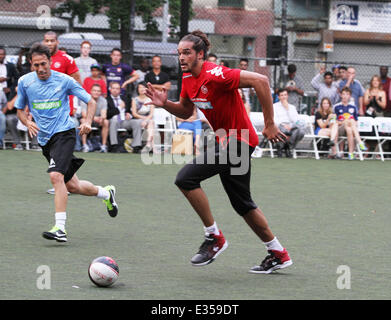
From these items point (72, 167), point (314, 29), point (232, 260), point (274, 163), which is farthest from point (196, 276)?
point (314, 29)

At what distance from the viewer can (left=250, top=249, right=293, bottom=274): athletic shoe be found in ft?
22.6

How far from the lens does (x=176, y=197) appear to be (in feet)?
38.3

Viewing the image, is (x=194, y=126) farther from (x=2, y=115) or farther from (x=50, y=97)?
(x=50, y=97)

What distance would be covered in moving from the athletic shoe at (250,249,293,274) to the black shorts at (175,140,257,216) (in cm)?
42

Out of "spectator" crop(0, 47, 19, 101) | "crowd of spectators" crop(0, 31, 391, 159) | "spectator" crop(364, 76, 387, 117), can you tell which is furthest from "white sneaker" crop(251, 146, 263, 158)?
"spectator" crop(0, 47, 19, 101)

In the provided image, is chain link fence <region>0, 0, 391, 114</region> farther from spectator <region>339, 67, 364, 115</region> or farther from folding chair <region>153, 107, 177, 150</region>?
folding chair <region>153, 107, 177, 150</region>

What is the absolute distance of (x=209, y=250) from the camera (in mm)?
7105

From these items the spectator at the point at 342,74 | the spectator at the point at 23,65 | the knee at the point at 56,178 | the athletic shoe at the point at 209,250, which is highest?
the spectator at the point at 23,65

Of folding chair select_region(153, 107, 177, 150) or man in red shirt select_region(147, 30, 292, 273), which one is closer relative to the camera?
man in red shirt select_region(147, 30, 292, 273)

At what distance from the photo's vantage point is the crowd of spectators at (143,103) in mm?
17281

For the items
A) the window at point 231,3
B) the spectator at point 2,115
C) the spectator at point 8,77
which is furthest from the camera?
the window at point 231,3

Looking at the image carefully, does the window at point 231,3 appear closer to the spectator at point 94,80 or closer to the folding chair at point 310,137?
the folding chair at point 310,137

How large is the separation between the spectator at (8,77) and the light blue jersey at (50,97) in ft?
28.6

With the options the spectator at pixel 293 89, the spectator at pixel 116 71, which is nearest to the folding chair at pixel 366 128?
the spectator at pixel 293 89
